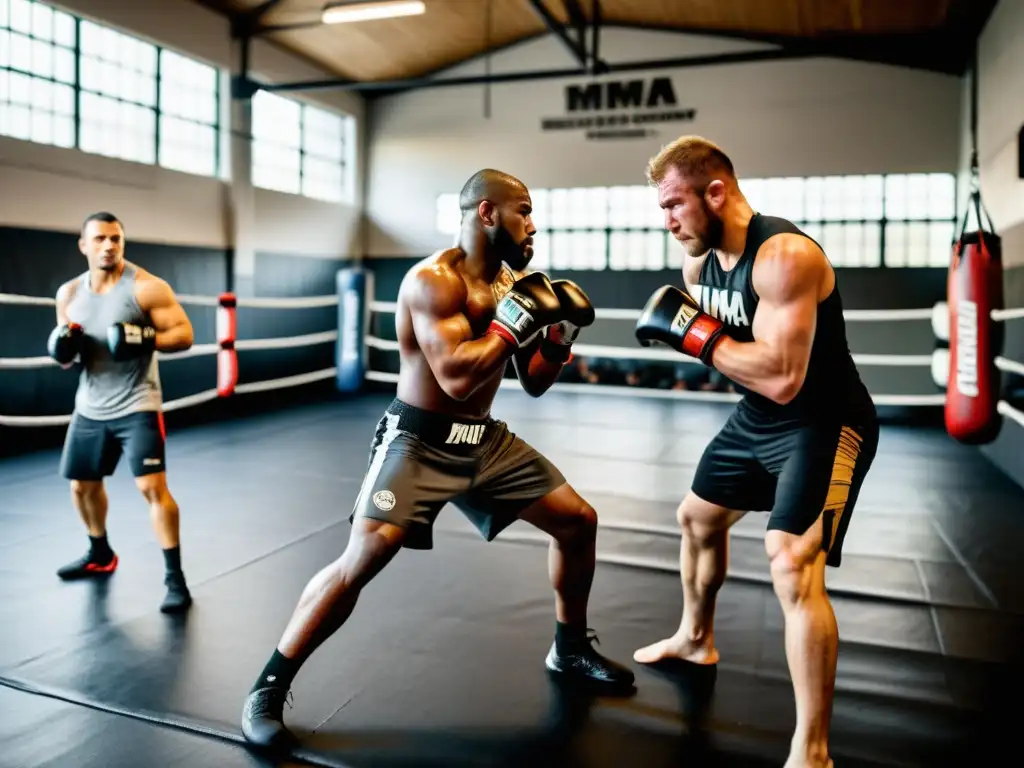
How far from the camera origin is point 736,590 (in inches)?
116

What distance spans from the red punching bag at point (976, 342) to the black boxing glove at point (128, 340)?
153 inches

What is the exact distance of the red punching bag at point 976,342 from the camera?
14.2ft

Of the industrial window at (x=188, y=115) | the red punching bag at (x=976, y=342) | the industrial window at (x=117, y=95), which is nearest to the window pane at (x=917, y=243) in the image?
the red punching bag at (x=976, y=342)

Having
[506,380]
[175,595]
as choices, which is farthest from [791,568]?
[506,380]

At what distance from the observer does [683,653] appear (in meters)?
2.34

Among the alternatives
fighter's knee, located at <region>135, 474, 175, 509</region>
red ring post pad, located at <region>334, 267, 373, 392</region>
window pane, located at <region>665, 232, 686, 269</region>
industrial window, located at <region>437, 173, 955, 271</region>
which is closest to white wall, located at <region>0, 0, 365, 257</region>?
red ring post pad, located at <region>334, 267, 373, 392</region>

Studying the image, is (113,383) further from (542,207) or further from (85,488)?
(542,207)

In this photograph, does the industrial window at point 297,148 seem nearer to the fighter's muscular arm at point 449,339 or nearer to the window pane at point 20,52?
the window pane at point 20,52

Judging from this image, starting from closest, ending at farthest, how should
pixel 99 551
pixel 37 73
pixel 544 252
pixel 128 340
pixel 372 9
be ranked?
1. pixel 128 340
2. pixel 99 551
3. pixel 37 73
4. pixel 372 9
5. pixel 544 252

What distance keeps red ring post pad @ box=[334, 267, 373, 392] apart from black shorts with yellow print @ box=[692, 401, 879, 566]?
5.72 metres

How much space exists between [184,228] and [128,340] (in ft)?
16.9

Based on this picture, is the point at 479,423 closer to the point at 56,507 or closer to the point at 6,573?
the point at 6,573

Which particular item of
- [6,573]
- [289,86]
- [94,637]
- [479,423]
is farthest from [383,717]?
[289,86]

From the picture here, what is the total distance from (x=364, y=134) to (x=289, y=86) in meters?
2.04
